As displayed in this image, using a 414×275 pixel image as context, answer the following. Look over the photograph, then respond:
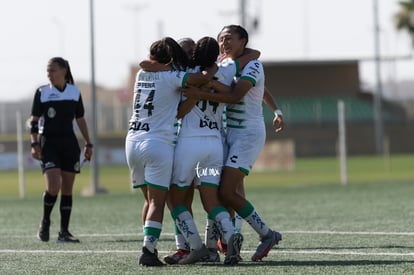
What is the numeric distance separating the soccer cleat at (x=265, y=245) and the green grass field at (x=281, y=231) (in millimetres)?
88

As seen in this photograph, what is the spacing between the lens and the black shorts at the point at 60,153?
13047 millimetres

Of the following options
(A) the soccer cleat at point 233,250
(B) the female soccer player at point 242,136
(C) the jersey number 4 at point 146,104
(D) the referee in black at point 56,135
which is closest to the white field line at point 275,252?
(B) the female soccer player at point 242,136

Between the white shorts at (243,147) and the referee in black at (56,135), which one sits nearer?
the white shorts at (243,147)

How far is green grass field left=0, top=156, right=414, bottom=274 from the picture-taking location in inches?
378

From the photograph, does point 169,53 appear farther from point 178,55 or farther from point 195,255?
point 195,255

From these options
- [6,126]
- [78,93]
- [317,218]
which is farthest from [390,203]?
[6,126]

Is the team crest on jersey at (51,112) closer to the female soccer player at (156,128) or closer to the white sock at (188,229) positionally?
the female soccer player at (156,128)

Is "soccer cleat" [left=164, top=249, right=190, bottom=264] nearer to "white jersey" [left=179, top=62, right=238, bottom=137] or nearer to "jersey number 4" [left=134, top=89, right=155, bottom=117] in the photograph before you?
"white jersey" [left=179, top=62, right=238, bottom=137]

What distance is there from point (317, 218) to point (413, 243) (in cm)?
409

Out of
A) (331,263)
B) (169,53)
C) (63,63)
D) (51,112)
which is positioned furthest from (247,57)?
(51,112)

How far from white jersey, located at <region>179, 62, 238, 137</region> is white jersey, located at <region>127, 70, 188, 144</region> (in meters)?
0.12

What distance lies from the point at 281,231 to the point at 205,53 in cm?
404

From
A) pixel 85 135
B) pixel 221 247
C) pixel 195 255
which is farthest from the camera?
pixel 85 135

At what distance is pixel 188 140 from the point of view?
9836 millimetres
